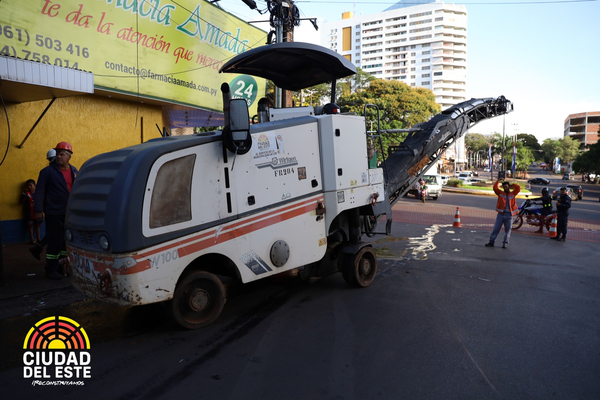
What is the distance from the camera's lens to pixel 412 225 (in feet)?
48.9

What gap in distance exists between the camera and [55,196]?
647 centimetres

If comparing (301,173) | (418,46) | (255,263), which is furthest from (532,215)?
(418,46)

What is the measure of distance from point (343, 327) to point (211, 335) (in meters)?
1.61

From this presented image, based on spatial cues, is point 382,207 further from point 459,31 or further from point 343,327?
point 459,31

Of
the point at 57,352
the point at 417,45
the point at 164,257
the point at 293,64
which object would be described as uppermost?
the point at 417,45

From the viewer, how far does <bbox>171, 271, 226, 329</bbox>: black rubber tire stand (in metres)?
4.64

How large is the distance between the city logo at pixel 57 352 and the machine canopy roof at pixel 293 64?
4.75 meters

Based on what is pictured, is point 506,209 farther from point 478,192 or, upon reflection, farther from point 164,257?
point 478,192

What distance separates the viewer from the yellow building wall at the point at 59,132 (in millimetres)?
9219

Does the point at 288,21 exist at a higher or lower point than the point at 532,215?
higher

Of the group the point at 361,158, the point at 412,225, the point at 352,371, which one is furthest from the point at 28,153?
the point at 412,225

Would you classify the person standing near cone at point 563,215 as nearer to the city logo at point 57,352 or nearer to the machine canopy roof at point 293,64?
the machine canopy roof at point 293,64

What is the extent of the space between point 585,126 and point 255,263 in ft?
474

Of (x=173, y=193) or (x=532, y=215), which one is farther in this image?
(x=532, y=215)
